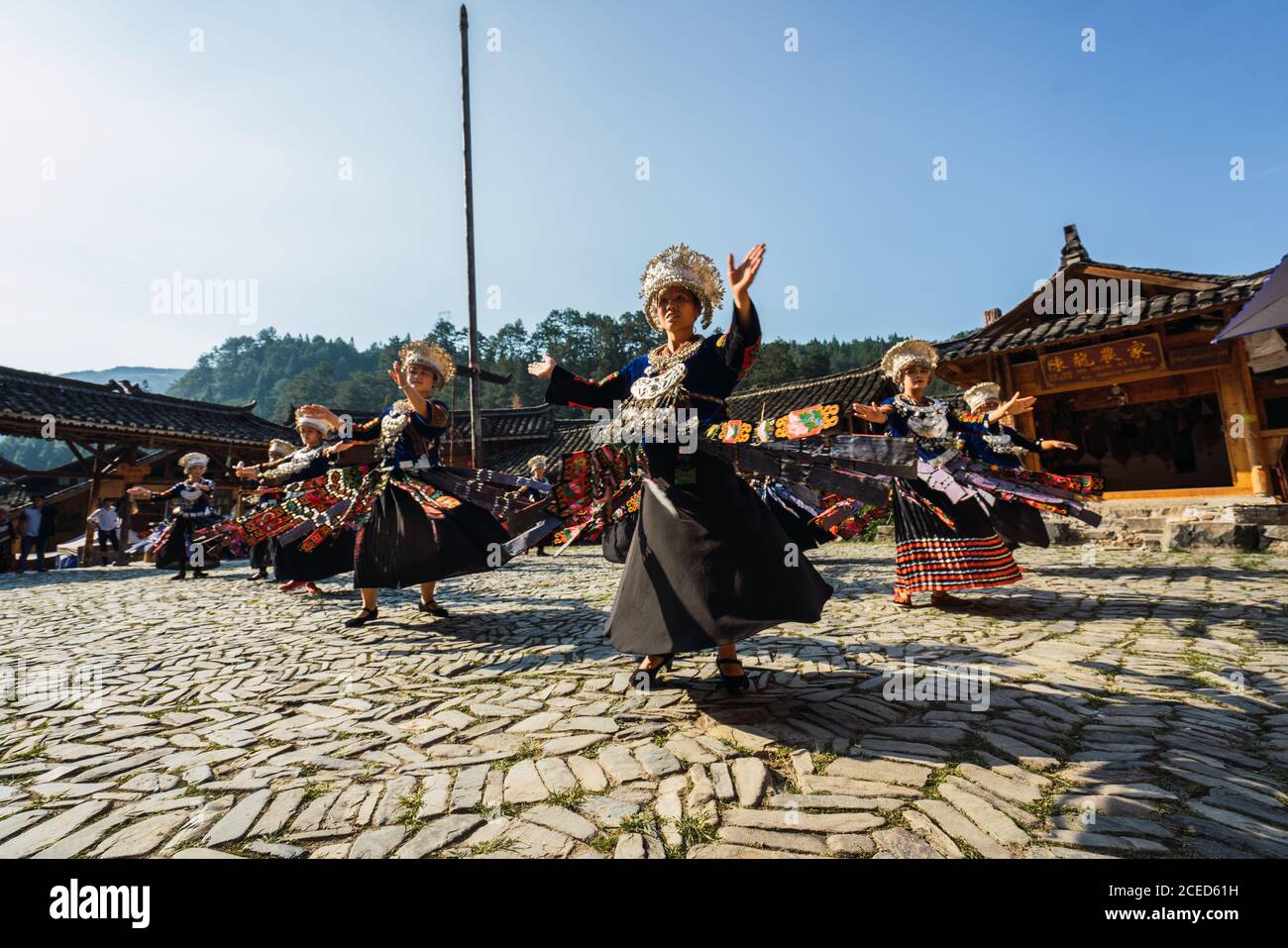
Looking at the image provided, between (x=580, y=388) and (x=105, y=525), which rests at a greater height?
(x=580, y=388)

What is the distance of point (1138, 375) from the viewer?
35.4 ft

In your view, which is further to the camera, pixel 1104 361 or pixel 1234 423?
pixel 1104 361

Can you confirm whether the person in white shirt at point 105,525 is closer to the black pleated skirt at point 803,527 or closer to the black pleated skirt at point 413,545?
the black pleated skirt at point 413,545

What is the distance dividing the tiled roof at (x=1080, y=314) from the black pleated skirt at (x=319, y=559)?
11349mm

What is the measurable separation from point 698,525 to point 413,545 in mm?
3039

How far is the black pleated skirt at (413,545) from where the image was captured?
477 cm

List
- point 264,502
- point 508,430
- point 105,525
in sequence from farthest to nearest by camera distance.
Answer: point 508,430 < point 105,525 < point 264,502

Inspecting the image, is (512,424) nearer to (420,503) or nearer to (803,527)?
(420,503)

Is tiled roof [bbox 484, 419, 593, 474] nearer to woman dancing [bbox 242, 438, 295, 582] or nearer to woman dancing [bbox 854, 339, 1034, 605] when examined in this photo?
woman dancing [bbox 242, 438, 295, 582]

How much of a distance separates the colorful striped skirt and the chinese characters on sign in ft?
27.7

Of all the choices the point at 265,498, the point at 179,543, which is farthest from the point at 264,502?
the point at 179,543

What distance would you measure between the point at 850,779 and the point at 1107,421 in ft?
55.0
